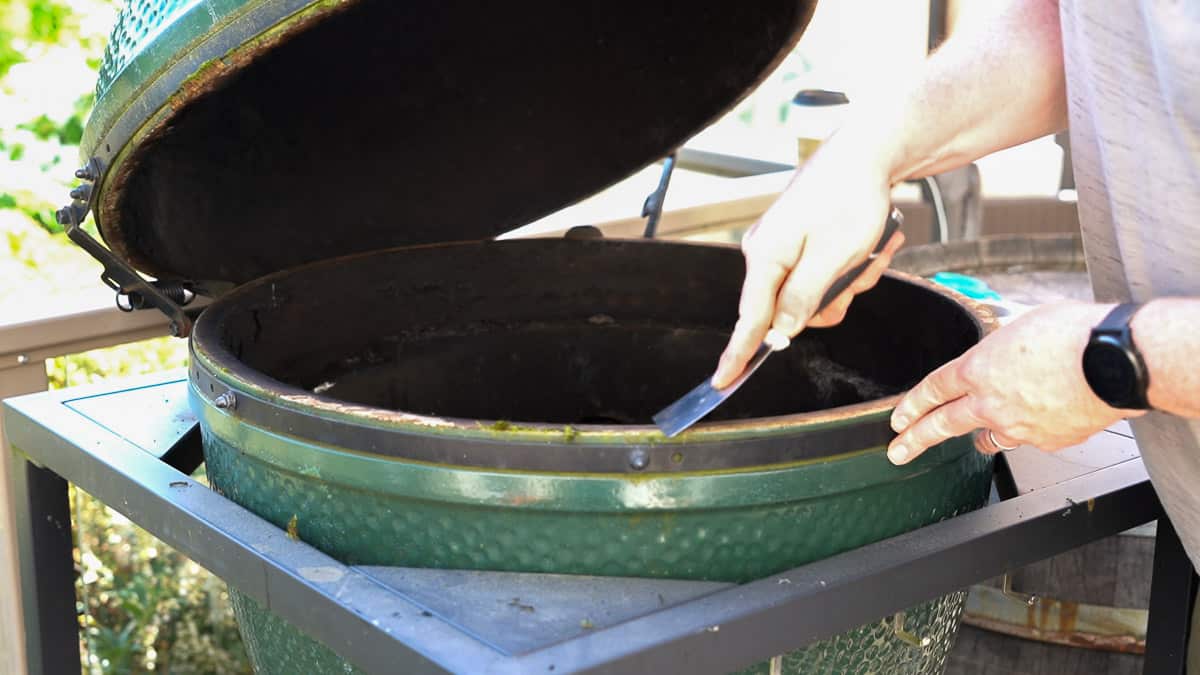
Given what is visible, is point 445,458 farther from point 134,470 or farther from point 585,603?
point 134,470

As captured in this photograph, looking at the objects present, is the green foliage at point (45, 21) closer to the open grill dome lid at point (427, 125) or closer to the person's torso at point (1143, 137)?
the open grill dome lid at point (427, 125)

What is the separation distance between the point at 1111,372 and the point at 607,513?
436 millimetres

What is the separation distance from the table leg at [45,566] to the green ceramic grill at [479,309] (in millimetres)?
258

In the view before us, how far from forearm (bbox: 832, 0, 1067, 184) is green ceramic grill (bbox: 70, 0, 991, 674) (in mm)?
236

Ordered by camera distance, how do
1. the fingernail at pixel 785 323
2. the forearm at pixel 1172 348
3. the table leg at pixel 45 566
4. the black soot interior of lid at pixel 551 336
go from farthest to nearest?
1. the black soot interior of lid at pixel 551 336
2. the table leg at pixel 45 566
3. the fingernail at pixel 785 323
4. the forearm at pixel 1172 348

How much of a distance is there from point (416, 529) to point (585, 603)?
0.18 m

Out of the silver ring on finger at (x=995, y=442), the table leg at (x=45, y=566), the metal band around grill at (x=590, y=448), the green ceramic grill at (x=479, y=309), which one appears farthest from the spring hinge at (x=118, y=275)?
the silver ring on finger at (x=995, y=442)

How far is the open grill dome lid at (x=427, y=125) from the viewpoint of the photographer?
1.61 meters

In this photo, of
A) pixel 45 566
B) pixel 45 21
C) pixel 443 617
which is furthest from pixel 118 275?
pixel 45 21

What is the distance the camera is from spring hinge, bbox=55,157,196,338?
1.38 metres

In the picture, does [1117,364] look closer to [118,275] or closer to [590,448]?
[590,448]

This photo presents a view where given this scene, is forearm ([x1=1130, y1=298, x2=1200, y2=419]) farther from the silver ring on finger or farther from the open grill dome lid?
the open grill dome lid

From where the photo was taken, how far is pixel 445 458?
3.61 ft

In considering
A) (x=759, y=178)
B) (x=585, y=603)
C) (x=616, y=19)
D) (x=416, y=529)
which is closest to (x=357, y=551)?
(x=416, y=529)
